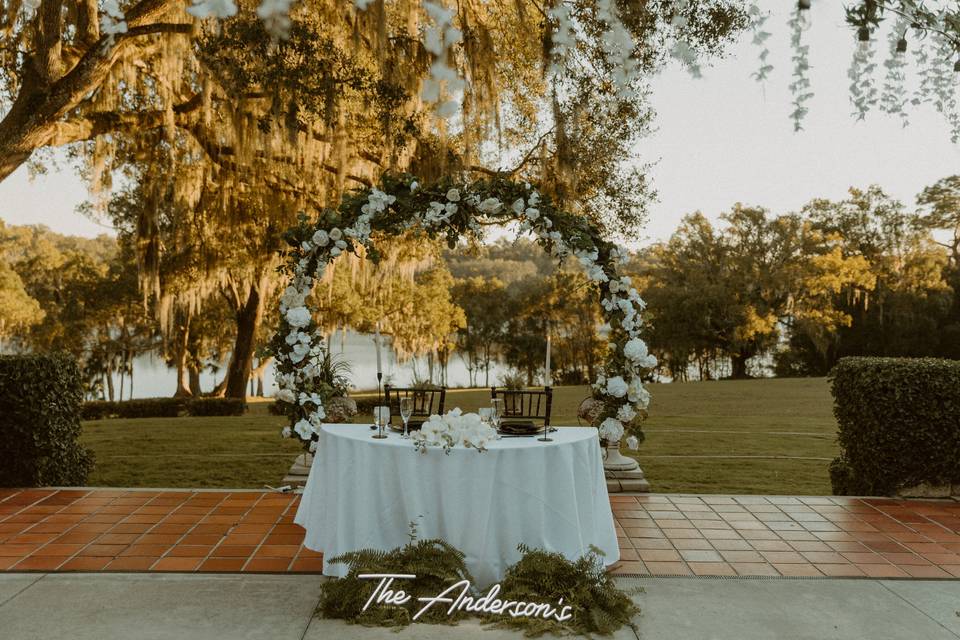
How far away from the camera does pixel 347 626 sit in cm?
324

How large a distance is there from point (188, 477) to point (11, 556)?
3.37 m

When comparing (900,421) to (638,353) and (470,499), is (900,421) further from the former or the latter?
(470,499)

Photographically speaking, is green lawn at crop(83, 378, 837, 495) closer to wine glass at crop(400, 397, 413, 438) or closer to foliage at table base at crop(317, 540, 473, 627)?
wine glass at crop(400, 397, 413, 438)

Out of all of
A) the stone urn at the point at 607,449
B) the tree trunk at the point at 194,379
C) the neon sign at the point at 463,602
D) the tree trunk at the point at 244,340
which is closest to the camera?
the neon sign at the point at 463,602

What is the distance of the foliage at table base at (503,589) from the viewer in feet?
10.7

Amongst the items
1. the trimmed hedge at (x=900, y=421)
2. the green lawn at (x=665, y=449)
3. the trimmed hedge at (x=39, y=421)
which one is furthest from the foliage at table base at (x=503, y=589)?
the green lawn at (x=665, y=449)

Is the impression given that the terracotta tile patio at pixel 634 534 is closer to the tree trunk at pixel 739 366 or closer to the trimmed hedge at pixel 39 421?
the trimmed hedge at pixel 39 421

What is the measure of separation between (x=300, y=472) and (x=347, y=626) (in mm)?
2734

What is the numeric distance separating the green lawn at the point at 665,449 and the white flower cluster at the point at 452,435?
374cm

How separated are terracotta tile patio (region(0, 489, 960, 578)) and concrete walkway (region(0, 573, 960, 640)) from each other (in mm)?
174

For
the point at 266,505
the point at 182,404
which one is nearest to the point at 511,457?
the point at 266,505

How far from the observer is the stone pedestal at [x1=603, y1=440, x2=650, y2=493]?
19.1ft

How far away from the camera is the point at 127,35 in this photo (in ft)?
22.8

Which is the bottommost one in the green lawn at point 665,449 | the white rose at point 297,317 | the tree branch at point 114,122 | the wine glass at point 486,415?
the green lawn at point 665,449
